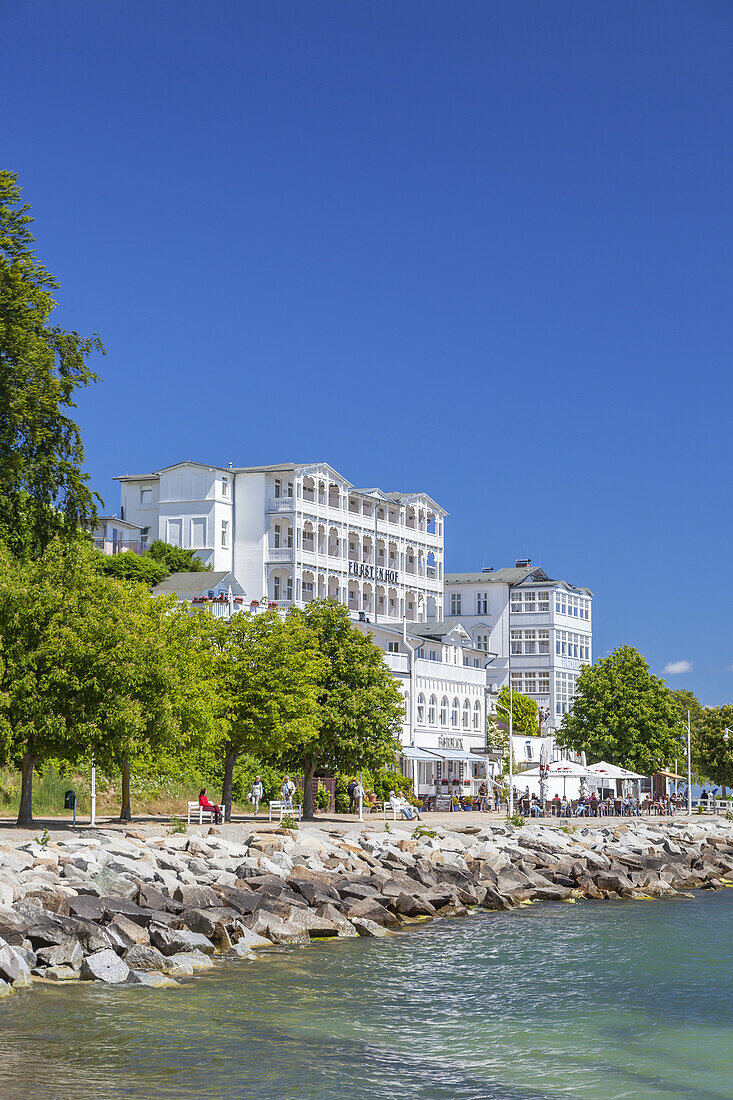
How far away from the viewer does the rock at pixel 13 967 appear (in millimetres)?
20219

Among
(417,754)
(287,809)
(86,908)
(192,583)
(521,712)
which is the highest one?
(192,583)

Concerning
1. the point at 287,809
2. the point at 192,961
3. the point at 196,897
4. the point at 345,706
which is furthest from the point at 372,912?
A: the point at 287,809

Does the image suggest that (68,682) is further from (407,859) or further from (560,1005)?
(560,1005)

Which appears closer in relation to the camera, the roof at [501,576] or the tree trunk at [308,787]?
the tree trunk at [308,787]

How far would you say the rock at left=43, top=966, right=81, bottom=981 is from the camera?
2116 cm

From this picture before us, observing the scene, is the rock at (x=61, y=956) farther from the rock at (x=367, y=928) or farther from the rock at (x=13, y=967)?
the rock at (x=367, y=928)

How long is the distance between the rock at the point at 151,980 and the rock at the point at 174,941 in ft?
Answer: 5.92

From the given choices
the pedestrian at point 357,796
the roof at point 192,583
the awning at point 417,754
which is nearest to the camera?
the pedestrian at point 357,796

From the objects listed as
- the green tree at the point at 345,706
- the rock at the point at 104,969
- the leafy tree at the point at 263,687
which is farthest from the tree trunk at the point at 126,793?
the rock at the point at 104,969

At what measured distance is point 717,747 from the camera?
93.7 meters

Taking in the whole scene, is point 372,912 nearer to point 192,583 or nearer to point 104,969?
point 104,969

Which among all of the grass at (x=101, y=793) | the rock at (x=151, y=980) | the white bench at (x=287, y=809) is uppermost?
the grass at (x=101, y=793)

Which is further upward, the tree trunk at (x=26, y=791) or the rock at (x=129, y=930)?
the tree trunk at (x=26, y=791)

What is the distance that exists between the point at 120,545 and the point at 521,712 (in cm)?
3956
